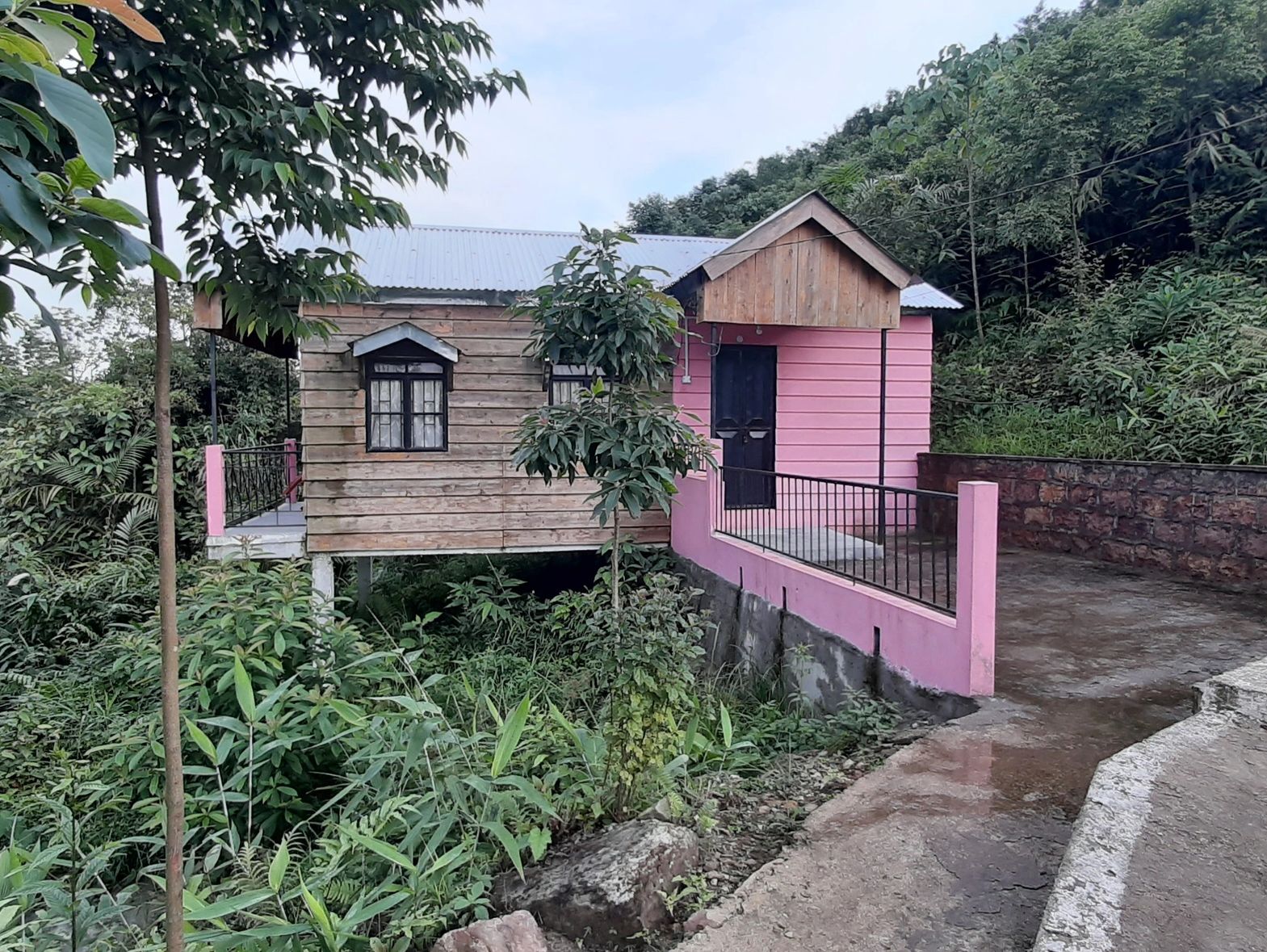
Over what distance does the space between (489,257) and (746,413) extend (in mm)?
3794

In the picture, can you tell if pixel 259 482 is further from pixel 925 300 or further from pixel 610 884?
pixel 925 300

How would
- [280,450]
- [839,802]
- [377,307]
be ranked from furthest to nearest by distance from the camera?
[280,450], [377,307], [839,802]

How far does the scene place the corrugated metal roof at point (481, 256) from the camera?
800 centimetres

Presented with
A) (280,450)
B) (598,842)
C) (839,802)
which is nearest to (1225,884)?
(839,802)

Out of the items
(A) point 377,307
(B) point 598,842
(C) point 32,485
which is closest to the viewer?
(B) point 598,842

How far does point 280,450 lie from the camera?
9.38 m

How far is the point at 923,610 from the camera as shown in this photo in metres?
4.41

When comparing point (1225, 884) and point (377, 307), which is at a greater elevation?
point (377, 307)

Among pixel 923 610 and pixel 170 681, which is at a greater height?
pixel 170 681

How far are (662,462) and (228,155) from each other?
3.43 meters

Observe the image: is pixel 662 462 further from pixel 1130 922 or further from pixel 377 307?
pixel 377 307

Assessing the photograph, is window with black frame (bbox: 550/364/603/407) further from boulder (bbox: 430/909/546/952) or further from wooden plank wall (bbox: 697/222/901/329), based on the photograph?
boulder (bbox: 430/909/546/952)

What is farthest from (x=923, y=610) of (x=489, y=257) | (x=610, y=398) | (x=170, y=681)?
(x=489, y=257)

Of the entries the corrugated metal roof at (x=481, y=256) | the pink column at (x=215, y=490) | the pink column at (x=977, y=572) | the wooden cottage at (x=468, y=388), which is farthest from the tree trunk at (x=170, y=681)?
the pink column at (x=215, y=490)
